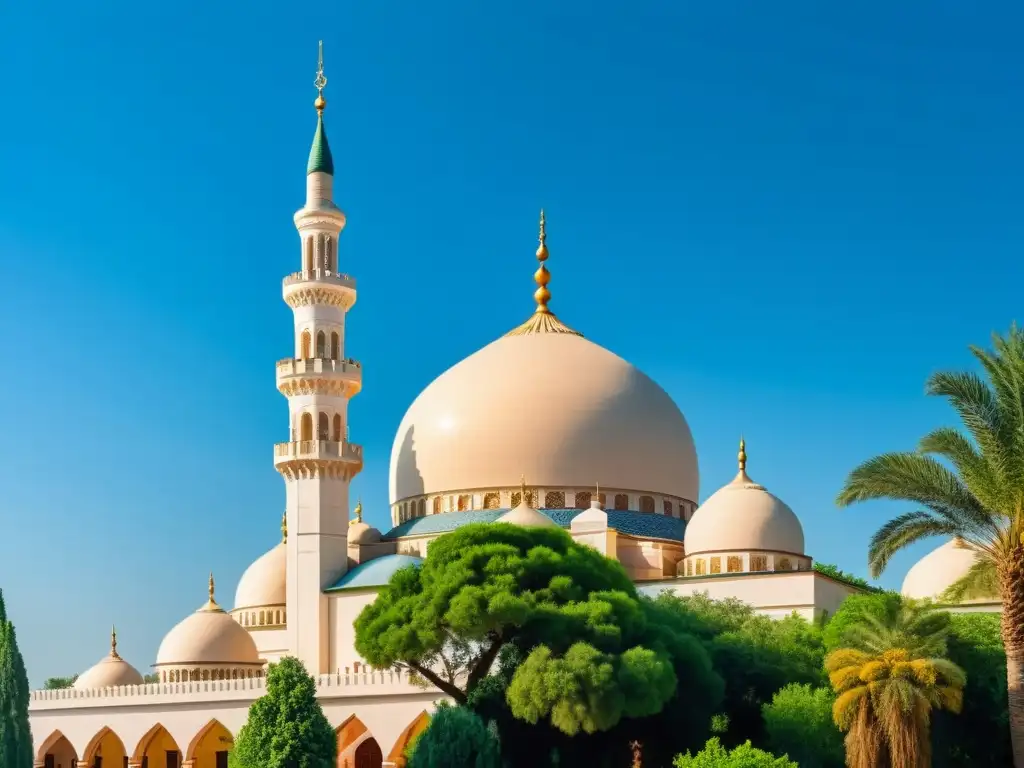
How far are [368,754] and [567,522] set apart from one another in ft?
25.9

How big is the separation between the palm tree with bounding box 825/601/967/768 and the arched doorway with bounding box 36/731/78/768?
78.0 feet

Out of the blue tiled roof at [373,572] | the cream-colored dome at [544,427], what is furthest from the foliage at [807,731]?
the cream-colored dome at [544,427]

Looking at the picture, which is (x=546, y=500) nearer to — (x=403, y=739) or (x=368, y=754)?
(x=368, y=754)

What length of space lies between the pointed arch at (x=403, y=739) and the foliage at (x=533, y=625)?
3747 millimetres

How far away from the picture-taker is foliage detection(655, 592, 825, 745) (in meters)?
34.1

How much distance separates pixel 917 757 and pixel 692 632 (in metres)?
8.36

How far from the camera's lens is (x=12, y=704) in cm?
3462

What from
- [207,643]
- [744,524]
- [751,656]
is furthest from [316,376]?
[751,656]

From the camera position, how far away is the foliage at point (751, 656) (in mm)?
34125

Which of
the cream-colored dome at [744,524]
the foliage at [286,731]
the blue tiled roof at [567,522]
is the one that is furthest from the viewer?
the blue tiled roof at [567,522]

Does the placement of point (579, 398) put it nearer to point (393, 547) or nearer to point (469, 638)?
point (393, 547)

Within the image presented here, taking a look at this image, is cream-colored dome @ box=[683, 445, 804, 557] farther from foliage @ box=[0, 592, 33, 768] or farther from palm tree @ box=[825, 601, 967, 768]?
foliage @ box=[0, 592, 33, 768]

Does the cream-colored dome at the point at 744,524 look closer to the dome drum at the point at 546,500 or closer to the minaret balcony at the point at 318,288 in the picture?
the dome drum at the point at 546,500

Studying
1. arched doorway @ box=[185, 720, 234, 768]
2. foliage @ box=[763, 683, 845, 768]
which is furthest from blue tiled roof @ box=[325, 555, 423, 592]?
foliage @ box=[763, 683, 845, 768]
